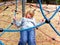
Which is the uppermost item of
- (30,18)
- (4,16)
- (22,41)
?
(30,18)

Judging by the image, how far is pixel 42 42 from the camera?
3832 mm

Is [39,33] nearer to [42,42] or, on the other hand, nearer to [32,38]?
[42,42]

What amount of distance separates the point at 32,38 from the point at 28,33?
0.07 meters

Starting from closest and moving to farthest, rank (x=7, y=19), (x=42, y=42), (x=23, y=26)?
A: (x=23, y=26) → (x=42, y=42) → (x=7, y=19)

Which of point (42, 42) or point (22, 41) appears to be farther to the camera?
point (42, 42)

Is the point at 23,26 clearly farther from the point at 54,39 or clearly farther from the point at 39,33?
the point at 39,33

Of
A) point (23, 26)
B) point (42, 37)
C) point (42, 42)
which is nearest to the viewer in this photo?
point (23, 26)

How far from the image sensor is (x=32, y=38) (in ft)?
9.88

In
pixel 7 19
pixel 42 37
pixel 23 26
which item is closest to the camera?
pixel 23 26

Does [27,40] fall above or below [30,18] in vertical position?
below

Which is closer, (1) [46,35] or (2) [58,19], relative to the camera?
(1) [46,35]

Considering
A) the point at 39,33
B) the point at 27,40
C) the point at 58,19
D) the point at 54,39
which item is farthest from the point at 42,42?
the point at 58,19

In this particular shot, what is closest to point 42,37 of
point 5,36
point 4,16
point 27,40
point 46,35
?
point 46,35

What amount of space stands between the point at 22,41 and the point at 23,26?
0.18 m
